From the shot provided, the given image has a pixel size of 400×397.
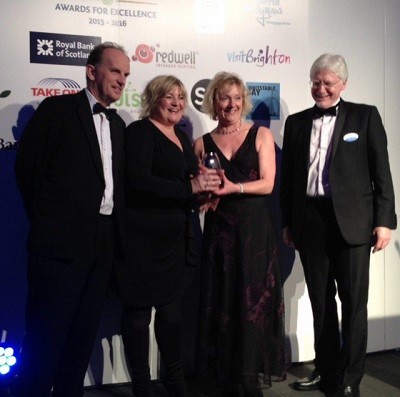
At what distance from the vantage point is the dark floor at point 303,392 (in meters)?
3.46

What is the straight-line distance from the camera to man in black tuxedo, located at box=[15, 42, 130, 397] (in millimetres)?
2557

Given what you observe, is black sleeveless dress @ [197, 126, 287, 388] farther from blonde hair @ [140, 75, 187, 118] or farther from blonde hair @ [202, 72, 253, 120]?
blonde hair @ [140, 75, 187, 118]

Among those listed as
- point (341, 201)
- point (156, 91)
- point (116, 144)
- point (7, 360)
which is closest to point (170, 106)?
point (156, 91)

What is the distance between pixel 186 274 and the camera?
127 inches

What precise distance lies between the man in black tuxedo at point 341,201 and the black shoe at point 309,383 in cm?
15

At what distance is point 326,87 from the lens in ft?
10.6

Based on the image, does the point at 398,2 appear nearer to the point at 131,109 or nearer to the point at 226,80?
the point at 226,80

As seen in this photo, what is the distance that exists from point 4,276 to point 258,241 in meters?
1.47

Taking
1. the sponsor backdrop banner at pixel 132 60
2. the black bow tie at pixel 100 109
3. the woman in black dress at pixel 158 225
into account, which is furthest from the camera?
the sponsor backdrop banner at pixel 132 60

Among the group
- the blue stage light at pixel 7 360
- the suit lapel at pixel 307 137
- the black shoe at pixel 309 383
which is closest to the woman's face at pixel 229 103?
the suit lapel at pixel 307 137

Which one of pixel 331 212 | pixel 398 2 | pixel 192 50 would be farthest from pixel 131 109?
pixel 398 2

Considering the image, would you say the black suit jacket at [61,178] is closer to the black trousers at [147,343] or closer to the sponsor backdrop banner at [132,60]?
the black trousers at [147,343]

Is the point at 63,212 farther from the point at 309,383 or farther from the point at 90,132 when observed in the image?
the point at 309,383

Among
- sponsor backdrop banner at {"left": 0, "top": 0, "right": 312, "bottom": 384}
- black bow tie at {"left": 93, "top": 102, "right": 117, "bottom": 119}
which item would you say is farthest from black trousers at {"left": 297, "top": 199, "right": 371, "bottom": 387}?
black bow tie at {"left": 93, "top": 102, "right": 117, "bottom": 119}
